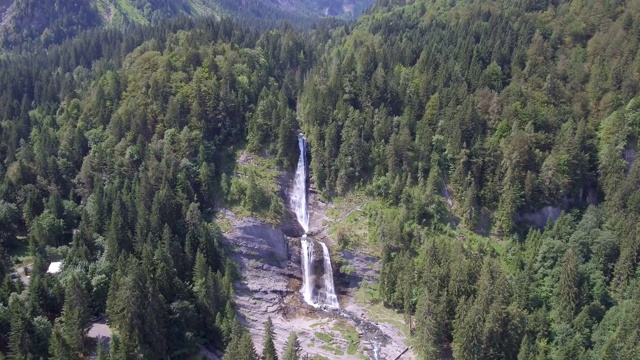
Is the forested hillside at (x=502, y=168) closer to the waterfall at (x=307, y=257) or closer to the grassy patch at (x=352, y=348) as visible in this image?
the waterfall at (x=307, y=257)

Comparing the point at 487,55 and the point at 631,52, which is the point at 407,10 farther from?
the point at 631,52

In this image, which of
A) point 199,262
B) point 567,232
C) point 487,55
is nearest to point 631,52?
point 487,55

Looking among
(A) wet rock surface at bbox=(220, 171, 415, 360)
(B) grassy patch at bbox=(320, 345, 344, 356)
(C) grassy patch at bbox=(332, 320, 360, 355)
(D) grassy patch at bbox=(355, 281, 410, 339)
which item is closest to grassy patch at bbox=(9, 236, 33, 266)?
(A) wet rock surface at bbox=(220, 171, 415, 360)

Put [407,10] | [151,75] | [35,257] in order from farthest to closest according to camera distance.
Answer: [407,10] → [151,75] → [35,257]

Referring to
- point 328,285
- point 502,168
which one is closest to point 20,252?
point 328,285

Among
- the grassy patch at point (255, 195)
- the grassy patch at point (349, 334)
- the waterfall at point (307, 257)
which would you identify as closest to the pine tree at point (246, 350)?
the grassy patch at point (349, 334)

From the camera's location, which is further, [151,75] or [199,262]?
[151,75]

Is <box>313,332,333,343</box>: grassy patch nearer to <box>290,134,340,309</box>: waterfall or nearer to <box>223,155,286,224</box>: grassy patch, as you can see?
<box>290,134,340,309</box>: waterfall

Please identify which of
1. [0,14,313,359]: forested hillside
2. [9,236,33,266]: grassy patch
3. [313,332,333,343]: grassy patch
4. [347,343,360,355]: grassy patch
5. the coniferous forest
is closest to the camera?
[0,14,313,359]: forested hillside
